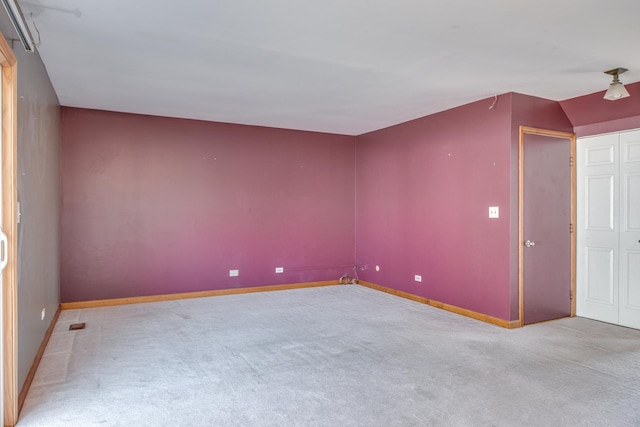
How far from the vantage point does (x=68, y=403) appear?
2625 millimetres

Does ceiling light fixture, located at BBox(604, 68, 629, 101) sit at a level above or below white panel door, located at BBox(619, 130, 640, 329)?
above

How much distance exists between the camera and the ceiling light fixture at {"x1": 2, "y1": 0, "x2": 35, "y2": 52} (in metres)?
2.24

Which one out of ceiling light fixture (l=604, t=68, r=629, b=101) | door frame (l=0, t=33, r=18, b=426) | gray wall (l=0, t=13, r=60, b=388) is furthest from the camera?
ceiling light fixture (l=604, t=68, r=629, b=101)

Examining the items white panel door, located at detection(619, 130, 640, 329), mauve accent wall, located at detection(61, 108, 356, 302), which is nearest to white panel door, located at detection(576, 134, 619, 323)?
white panel door, located at detection(619, 130, 640, 329)

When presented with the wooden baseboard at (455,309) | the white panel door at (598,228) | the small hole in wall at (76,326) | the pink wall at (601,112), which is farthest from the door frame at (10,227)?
the white panel door at (598,228)

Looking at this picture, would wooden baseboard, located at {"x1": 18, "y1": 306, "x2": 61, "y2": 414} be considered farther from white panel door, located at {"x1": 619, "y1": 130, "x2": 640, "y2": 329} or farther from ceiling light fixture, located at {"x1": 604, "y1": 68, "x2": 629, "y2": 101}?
white panel door, located at {"x1": 619, "y1": 130, "x2": 640, "y2": 329}

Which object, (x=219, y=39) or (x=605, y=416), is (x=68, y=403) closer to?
(x=219, y=39)

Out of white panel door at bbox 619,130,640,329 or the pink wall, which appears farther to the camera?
white panel door at bbox 619,130,640,329

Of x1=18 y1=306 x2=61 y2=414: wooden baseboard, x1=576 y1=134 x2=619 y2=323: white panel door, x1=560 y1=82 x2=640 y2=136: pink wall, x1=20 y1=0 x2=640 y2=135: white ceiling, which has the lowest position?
x1=18 y1=306 x2=61 y2=414: wooden baseboard

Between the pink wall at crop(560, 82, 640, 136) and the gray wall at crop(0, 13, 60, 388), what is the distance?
16.3 feet

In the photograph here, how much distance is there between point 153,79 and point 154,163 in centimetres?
180

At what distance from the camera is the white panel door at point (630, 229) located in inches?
168

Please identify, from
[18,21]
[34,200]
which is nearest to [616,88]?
[18,21]

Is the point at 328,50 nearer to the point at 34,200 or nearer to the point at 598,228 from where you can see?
the point at 34,200
